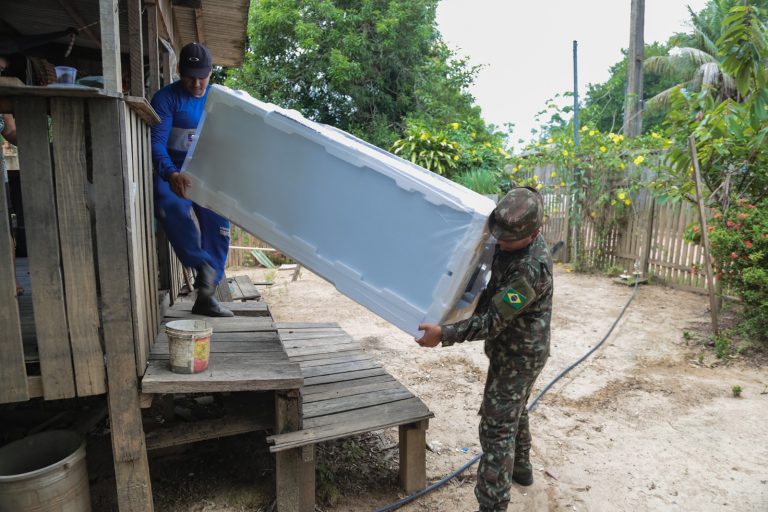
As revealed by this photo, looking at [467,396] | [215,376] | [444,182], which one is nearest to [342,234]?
[444,182]

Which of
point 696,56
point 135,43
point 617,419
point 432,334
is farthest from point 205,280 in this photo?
point 696,56

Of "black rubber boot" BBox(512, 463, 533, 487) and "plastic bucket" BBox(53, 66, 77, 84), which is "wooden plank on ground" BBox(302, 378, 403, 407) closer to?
"black rubber boot" BBox(512, 463, 533, 487)

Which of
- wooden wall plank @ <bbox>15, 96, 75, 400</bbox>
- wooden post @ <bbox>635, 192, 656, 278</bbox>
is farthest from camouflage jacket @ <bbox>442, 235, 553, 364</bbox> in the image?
wooden post @ <bbox>635, 192, 656, 278</bbox>

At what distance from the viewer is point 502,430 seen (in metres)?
2.54

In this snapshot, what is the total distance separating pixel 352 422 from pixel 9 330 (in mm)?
1733

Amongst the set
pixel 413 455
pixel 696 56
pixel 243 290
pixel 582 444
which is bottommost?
pixel 582 444

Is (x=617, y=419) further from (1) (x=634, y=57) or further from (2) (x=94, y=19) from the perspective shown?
(1) (x=634, y=57)

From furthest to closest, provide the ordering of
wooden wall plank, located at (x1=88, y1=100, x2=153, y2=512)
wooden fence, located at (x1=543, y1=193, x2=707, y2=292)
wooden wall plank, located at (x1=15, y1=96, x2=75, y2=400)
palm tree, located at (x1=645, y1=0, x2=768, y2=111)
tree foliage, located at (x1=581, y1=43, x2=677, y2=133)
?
tree foliage, located at (x1=581, y1=43, x2=677, y2=133) → palm tree, located at (x1=645, y1=0, x2=768, y2=111) → wooden fence, located at (x1=543, y1=193, x2=707, y2=292) → wooden wall plank, located at (x1=88, y1=100, x2=153, y2=512) → wooden wall plank, located at (x1=15, y1=96, x2=75, y2=400)

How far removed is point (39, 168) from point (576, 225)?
913 cm

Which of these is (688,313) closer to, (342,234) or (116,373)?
(342,234)

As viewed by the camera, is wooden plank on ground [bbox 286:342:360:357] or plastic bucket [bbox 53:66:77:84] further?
wooden plank on ground [bbox 286:342:360:357]

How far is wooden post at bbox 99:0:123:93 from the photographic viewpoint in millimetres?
2029

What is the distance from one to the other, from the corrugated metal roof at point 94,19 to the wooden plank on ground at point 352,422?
381 centimetres

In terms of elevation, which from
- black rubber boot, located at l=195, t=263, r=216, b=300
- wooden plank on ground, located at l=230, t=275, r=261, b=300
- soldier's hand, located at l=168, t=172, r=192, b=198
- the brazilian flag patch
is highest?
soldier's hand, located at l=168, t=172, r=192, b=198
